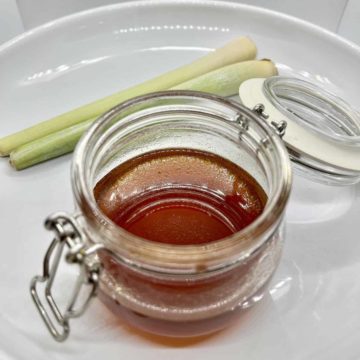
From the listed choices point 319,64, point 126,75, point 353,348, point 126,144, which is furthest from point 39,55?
point 353,348

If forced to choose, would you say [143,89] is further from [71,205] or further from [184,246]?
[184,246]

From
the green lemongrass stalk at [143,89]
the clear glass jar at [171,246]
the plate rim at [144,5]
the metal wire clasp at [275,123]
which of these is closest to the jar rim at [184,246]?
the clear glass jar at [171,246]

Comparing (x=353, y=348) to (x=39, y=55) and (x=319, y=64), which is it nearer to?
(x=319, y=64)

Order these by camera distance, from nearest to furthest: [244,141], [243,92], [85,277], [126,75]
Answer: [85,277] < [244,141] < [243,92] < [126,75]

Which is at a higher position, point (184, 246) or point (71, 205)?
point (184, 246)

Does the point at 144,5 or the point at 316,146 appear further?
the point at 144,5

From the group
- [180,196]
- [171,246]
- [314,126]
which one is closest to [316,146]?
[314,126]
